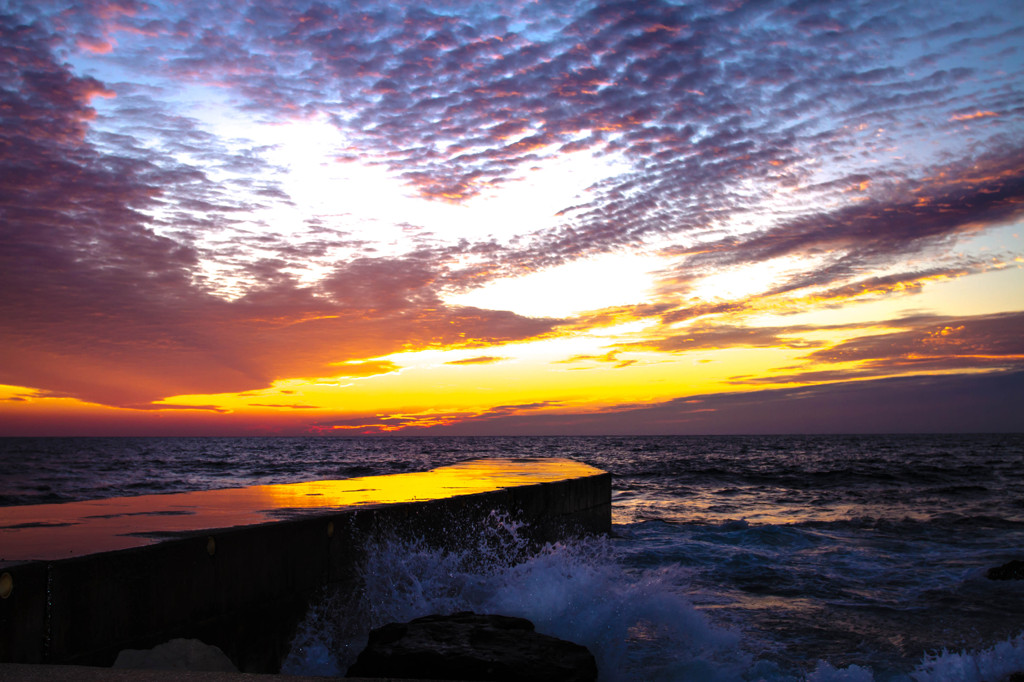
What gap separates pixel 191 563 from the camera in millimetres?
3438

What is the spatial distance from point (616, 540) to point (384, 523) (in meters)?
7.10

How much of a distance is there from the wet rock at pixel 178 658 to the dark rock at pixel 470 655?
701 millimetres

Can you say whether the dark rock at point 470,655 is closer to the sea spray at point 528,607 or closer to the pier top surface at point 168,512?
the sea spray at point 528,607

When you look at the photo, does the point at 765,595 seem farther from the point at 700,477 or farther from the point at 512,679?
the point at 700,477

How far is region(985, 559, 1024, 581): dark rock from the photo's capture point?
8.19 m

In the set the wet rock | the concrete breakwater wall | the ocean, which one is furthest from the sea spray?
the wet rock

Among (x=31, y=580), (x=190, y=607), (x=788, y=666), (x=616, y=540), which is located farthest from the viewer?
(x=616, y=540)

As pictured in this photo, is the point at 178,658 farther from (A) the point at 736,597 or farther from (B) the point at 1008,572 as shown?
(B) the point at 1008,572

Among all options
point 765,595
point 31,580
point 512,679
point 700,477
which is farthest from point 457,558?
point 700,477

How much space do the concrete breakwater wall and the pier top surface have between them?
0.01m

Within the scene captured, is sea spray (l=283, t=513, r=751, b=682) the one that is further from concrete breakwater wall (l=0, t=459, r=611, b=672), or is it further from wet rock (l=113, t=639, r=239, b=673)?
wet rock (l=113, t=639, r=239, b=673)

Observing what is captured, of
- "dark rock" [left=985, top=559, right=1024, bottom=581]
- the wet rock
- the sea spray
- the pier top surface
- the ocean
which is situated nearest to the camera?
the wet rock

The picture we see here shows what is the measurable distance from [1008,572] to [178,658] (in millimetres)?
9599

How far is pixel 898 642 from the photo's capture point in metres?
5.95
